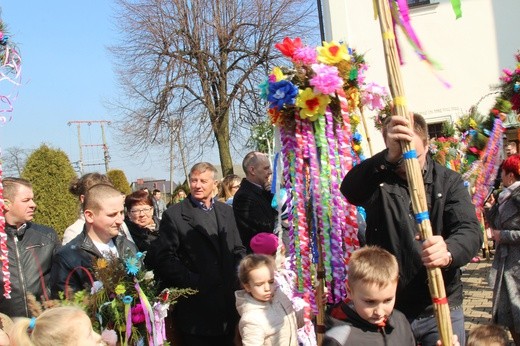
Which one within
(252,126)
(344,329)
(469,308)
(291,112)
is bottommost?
(469,308)

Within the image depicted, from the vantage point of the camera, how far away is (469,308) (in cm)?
817

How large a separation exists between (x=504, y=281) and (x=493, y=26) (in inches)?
531

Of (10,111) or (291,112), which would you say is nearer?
(10,111)

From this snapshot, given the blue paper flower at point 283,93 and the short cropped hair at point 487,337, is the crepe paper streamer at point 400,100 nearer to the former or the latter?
the short cropped hair at point 487,337

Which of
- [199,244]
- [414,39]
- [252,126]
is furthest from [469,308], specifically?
[252,126]

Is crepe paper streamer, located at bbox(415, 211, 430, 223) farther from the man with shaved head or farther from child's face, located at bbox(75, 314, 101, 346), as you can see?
the man with shaved head

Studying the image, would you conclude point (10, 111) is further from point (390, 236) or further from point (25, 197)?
point (390, 236)

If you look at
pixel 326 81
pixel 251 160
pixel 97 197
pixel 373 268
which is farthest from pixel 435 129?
pixel 373 268

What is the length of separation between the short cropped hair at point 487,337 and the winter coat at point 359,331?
0.78 meters

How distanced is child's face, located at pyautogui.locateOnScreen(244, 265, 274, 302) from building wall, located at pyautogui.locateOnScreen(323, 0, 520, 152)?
42.6 feet

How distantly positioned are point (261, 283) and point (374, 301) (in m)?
1.80

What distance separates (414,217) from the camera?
3137 millimetres

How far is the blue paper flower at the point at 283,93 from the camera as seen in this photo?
435cm

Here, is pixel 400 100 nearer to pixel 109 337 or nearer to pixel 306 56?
pixel 306 56
